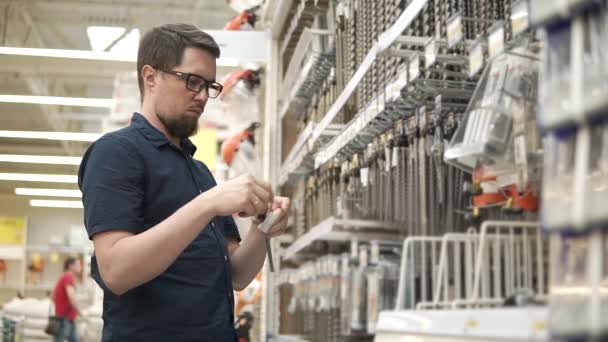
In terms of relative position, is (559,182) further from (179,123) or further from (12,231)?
(12,231)

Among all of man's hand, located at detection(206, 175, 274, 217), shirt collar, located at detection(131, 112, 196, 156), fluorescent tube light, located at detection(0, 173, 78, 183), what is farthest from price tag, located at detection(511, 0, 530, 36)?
fluorescent tube light, located at detection(0, 173, 78, 183)

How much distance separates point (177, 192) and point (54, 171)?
11.0m

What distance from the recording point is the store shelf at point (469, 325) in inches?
47.1

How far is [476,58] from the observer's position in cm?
191

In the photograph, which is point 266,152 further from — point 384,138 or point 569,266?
point 569,266

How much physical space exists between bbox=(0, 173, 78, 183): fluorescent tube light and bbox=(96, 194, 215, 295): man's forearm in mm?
9865

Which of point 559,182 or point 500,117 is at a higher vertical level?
point 500,117

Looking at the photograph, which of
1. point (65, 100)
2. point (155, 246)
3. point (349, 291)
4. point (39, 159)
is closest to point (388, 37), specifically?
point (155, 246)

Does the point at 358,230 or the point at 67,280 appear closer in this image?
the point at 358,230

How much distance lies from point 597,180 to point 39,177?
39.7ft

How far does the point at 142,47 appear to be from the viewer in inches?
82.2

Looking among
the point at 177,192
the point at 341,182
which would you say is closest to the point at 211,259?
the point at 177,192

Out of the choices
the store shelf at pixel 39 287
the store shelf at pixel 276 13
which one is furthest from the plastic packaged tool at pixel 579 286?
the store shelf at pixel 39 287

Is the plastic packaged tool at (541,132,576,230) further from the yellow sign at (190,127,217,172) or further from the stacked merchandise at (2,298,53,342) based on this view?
the stacked merchandise at (2,298,53,342)
